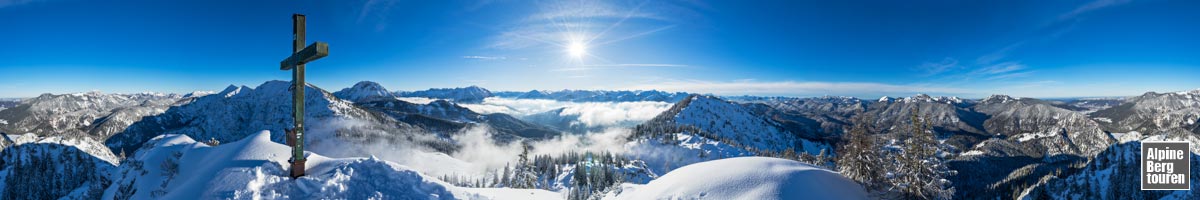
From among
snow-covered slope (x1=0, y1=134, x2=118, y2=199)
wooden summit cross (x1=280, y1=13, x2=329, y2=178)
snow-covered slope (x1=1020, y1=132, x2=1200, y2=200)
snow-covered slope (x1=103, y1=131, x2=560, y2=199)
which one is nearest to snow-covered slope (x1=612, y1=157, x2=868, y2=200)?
snow-covered slope (x1=103, y1=131, x2=560, y2=199)

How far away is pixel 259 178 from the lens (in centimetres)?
1170

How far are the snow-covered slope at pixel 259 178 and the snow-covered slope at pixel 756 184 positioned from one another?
7.33 meters

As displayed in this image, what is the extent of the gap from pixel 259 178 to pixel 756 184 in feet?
48.9

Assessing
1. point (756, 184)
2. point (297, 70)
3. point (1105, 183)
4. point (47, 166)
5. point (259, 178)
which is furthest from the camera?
point (1105, 183)

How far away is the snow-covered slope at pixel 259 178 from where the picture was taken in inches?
458

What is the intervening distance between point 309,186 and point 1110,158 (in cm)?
22748

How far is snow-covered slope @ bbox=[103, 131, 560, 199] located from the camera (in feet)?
38.1

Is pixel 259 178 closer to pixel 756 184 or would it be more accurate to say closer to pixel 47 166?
pixel 756 184

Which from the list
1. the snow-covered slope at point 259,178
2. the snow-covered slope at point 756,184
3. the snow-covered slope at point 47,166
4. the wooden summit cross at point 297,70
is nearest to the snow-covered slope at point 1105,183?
the snow-covered slope at point 756,184

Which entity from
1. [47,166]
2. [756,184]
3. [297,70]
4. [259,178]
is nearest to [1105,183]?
[756,184]

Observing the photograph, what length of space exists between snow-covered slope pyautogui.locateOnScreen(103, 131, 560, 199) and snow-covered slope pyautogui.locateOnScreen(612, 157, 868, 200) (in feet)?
24.0

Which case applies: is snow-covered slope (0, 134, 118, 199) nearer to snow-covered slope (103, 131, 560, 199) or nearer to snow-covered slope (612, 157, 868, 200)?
snow-covered slope (103, 131, 560, 199)

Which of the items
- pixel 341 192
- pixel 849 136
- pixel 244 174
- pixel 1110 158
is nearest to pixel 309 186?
pixel 341 192

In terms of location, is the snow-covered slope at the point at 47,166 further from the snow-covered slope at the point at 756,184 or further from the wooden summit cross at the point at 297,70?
the snow-covered slope at the point at 756,184
